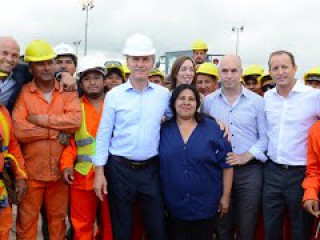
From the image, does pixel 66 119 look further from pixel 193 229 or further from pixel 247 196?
pixel 247 196

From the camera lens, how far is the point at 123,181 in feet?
12.6

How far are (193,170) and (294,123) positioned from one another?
109 centimetres

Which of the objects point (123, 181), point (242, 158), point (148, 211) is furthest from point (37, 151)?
point (242, 158)

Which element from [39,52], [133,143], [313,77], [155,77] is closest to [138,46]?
[133,143]

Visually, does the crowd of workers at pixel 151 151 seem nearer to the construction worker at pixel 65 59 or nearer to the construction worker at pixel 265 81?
the construction worker at pixel 65 59

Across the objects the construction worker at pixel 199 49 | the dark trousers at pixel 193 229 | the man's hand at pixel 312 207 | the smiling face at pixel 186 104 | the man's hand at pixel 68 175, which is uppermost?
the construction worker at pixel 199 49

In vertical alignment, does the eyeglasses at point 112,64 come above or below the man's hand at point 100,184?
above

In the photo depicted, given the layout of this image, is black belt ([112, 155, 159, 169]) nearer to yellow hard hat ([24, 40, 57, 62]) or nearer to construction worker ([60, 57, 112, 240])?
construction worker ([60, 57, 112, 240])

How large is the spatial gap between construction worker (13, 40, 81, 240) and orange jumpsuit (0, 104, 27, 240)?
9 cm

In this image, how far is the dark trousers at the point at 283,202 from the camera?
393cm

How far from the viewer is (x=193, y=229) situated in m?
3.83

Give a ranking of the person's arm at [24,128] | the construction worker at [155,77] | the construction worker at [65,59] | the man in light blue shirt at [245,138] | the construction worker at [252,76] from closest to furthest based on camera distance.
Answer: the person's arm at [24,128], the man in light blue shirt at [245,138], the construction worker at [65,59], the construction worker at [252,76], the construction worker at [155,77]

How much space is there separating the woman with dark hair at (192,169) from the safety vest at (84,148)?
84 cm

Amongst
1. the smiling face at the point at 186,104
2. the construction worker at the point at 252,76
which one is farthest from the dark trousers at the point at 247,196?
the construction worker at the point at 252,76
